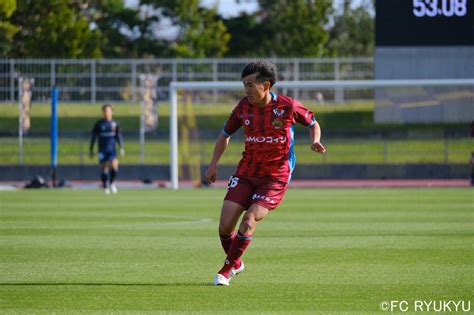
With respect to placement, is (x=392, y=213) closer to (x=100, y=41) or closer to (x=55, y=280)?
(x=55, y=280)

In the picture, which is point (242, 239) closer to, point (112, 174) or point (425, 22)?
point (112, 174)

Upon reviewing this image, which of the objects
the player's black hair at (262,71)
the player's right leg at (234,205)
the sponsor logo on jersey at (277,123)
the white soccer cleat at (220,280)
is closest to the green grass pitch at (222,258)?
the white soccer cleat at (220,280)

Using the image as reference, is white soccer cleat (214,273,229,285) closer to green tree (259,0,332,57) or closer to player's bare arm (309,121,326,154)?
player's bare arm (309,121,326,154)

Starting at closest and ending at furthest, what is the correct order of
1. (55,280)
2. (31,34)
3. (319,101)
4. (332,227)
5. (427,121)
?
(55,280) → (332,227) → (427,121) → (319,101) → (31,34)

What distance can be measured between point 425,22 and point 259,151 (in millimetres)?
20488

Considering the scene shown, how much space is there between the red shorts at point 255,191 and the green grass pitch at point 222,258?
71cm

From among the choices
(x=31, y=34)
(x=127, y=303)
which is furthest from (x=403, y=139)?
(x=127, y=303)

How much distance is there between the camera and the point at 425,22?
29.6 metres

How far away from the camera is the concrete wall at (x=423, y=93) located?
3041 cm

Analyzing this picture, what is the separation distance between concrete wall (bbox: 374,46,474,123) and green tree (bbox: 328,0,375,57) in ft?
108

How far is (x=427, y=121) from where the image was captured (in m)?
31.1

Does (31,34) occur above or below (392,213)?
above

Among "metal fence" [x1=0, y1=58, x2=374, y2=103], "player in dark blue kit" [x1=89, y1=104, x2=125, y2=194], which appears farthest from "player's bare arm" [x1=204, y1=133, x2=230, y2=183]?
"metal fence" [x1=0, y1=58, x2=374, y2=103]

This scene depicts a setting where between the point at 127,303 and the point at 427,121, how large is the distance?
23.4 metres
